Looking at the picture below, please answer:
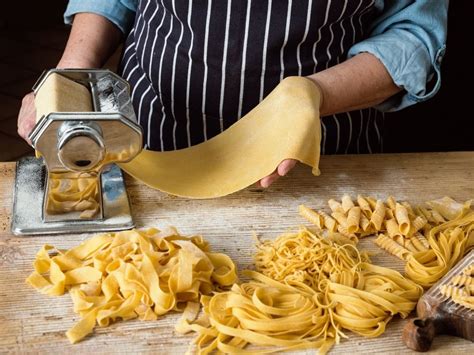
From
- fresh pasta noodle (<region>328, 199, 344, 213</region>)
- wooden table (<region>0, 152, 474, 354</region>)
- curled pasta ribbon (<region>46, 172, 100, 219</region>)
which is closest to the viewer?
wooden table (<region>0, 152, 474, 354</region>)

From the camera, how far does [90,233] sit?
4.54ft

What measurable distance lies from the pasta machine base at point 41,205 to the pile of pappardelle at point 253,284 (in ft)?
0.21

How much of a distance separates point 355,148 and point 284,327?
0.77 metres

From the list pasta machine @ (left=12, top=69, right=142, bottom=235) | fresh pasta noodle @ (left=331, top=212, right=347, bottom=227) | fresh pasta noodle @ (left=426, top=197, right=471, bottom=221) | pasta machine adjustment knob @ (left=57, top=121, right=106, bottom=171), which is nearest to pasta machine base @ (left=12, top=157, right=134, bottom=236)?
pasta machine @ (left=12, top=69, right=142, bottom=235)

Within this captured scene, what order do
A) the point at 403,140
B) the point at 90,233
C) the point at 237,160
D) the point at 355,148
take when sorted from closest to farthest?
the point at 90,233
the point at 237,160
the point at 355,148
the point at 403,140

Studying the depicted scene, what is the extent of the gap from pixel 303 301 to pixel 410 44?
2.24ft

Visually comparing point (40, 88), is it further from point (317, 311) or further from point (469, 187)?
point (469, 187)

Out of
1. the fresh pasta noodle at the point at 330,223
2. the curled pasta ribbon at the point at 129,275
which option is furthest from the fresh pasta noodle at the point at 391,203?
the curled pasta ribbon at the point at 129,275

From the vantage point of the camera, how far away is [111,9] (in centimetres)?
183

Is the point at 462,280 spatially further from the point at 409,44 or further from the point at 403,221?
the point at 409,44

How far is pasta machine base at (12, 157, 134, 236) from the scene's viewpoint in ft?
4.52

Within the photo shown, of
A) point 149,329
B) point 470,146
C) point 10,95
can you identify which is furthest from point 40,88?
point 10,95

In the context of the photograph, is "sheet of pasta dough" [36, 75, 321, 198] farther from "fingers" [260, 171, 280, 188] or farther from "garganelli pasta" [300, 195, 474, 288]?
"garganelli pasta" [300, 195, 474, 288]

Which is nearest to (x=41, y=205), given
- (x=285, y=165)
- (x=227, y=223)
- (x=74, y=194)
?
(x=74, y=194)
